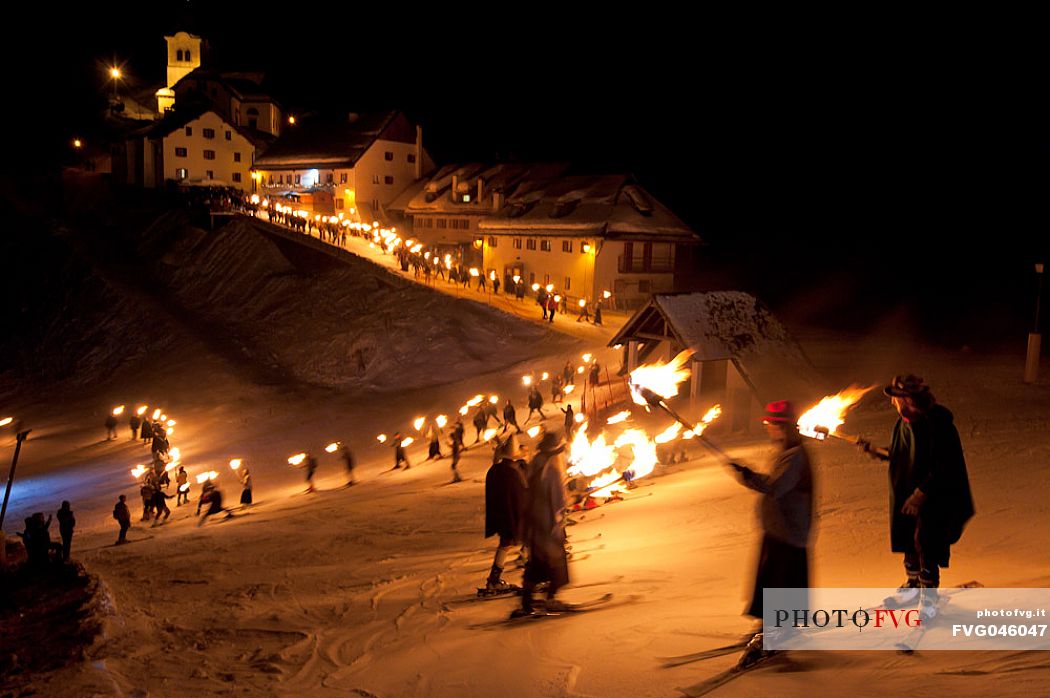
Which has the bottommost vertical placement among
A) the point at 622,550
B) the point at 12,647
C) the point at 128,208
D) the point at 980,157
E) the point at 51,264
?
the point at 12,647

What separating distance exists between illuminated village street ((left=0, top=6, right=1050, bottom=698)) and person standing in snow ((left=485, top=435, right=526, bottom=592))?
1.5 inches

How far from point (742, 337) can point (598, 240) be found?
20.8 m

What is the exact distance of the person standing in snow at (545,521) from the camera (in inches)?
317

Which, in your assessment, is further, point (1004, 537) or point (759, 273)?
point (759, 273)

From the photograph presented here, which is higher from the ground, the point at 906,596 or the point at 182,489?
the point at 906,596

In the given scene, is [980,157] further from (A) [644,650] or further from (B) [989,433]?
(A) [644,650]

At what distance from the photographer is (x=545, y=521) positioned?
804cm

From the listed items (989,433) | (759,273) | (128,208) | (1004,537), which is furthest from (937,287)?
(128,208)

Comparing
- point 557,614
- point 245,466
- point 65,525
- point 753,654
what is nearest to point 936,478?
point 753,654

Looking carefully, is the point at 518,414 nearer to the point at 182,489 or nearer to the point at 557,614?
the point at 182,489

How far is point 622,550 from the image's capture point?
35.6 ft

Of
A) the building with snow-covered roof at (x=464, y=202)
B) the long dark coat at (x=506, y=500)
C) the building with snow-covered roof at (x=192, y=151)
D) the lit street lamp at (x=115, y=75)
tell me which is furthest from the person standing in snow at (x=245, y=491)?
the lit street lamp at (x=115, y=75)

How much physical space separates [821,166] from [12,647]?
71242 mm

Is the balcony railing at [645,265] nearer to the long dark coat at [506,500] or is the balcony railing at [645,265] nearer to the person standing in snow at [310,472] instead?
the person standing in snow at [310,472]
